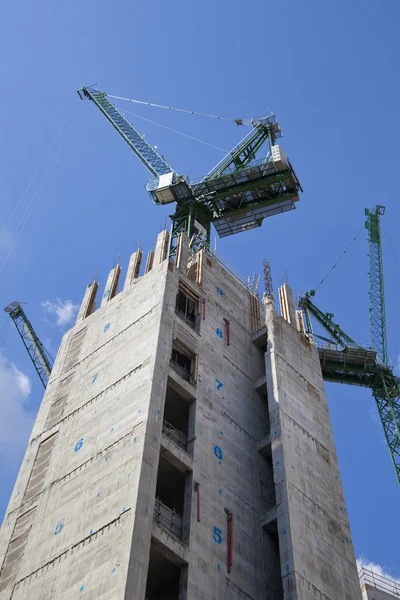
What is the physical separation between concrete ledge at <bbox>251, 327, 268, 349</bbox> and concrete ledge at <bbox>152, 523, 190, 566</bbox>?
25474 millimetres

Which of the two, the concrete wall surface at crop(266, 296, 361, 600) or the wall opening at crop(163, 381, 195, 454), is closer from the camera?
the concrete wall surface at crop(266, 296, 361, 600)

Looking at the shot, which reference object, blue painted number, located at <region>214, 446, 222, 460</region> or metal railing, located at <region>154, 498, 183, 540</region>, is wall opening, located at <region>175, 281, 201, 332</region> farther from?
metal railing, located at <region>154, 498, 183, 540</region>

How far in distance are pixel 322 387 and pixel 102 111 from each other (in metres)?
68.5

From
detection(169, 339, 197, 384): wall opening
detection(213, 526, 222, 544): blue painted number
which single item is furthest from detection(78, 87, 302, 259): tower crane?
detection(213, 526, 222, 544): blue painted number

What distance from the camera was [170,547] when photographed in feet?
148

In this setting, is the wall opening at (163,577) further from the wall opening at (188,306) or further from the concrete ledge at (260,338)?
the concrete ledge at (260,338)

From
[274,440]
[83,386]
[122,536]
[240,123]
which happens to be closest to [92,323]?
[83,386]

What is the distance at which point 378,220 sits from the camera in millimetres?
133125

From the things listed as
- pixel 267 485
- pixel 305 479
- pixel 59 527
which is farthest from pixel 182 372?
pixel 59 527

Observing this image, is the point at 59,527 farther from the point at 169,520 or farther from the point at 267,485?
the point at 267,485

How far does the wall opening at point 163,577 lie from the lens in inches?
1784

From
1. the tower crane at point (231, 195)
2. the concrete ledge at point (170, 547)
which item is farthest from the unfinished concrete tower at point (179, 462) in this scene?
the tower crane at point (231, 195)

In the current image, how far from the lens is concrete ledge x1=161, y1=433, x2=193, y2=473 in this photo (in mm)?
50719

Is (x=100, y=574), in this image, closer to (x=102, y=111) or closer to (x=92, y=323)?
(x=92, y=323)
